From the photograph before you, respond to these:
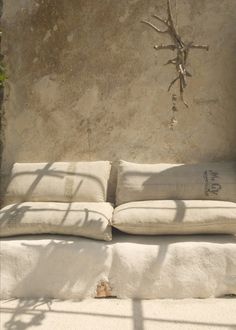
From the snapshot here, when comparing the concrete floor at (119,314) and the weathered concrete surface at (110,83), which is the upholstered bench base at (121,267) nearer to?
the concrete floor at (119,314)

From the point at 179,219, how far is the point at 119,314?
2.45 feet

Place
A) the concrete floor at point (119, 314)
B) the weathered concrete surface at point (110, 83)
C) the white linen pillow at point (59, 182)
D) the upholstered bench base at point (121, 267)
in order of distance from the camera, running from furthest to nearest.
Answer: the weathered concrete surface at point (110, 83)
the white linen pillow at point (59, 182)
the upholstered bench base at point (121, 267)
the concrete floor at point (119, 314)

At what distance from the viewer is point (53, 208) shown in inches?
112

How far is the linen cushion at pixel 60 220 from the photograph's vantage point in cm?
267

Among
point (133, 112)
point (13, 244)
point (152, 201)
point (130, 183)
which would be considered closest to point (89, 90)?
point (133, 112)

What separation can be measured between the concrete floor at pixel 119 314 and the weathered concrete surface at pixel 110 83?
132 centimetres

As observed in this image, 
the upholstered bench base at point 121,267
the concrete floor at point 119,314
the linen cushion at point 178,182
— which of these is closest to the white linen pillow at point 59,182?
the linen cushion at point 178,182

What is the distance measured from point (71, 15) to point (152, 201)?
1924 millimetres

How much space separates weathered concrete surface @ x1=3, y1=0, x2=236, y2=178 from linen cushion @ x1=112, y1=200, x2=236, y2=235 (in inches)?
30.0

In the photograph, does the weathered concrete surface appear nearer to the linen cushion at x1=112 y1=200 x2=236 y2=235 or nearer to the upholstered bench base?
the linen cushion at x1=112 y1=200 x2=236 y2=235

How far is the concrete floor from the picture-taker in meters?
2.28

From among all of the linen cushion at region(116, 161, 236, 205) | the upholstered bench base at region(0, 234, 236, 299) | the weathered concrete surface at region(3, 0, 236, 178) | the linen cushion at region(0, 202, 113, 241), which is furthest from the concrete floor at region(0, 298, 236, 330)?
the weathered concrete surface at region(3, 0, 236, 178)

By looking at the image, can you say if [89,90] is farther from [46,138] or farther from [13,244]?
[13,244]

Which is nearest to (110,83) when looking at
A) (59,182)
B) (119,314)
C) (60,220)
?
(59,182)
